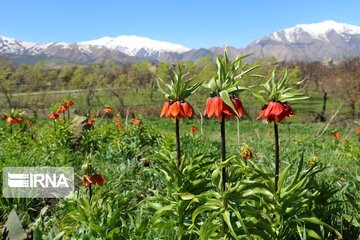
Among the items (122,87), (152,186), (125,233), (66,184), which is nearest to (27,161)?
(66,184)

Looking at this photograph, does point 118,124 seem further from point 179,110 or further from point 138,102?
point 138,102

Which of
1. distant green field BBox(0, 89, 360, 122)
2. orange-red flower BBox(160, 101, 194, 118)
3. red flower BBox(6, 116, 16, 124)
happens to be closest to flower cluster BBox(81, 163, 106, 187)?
orange-red flower BBox(160, 101, 194, 118)

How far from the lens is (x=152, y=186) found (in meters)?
4.57

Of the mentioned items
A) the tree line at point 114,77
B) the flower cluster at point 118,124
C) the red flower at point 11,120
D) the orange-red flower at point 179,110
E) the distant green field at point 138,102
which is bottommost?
the distant green field at point 138,102

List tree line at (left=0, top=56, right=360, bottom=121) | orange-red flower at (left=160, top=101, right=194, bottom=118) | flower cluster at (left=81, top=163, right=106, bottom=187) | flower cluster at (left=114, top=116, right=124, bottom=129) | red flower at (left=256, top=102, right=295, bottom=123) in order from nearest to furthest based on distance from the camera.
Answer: red flower at (left=256, top=102, right=295, bottom=123)
orange-red flower at (left=160, top=101, right=194, bottom=118)
flower cluster at (left=81, top=163, right=106, bottom=187)
flower cluster at (left=114, top=116, right=124, bottom=129)
tree line at (left=0, top=56, right=360, bottom=121)

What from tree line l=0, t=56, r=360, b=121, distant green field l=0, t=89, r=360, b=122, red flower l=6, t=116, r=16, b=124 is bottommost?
distant green field l=0, t=89, r=360, b=122

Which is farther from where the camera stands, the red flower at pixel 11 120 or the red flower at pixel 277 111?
the red flower at pixel 11 120

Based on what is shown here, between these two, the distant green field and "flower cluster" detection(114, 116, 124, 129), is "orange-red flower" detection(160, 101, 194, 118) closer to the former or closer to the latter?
"flower cluster" detection(114, 116, 124, 129)

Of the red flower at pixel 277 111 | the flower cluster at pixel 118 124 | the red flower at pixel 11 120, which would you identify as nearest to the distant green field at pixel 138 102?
the flower cluster at pixel 118 124

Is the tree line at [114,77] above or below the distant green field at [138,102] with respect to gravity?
above

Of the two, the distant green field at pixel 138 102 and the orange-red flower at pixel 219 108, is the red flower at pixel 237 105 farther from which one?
the distant green field at pixel 138 102

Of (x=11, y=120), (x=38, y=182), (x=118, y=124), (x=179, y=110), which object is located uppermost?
(x=179, y=110)

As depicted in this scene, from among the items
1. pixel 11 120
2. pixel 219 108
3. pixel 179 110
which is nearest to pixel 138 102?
pixel 11 120

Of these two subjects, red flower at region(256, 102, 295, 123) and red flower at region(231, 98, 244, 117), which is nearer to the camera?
red flower at region(231, 98, 244, 117)
